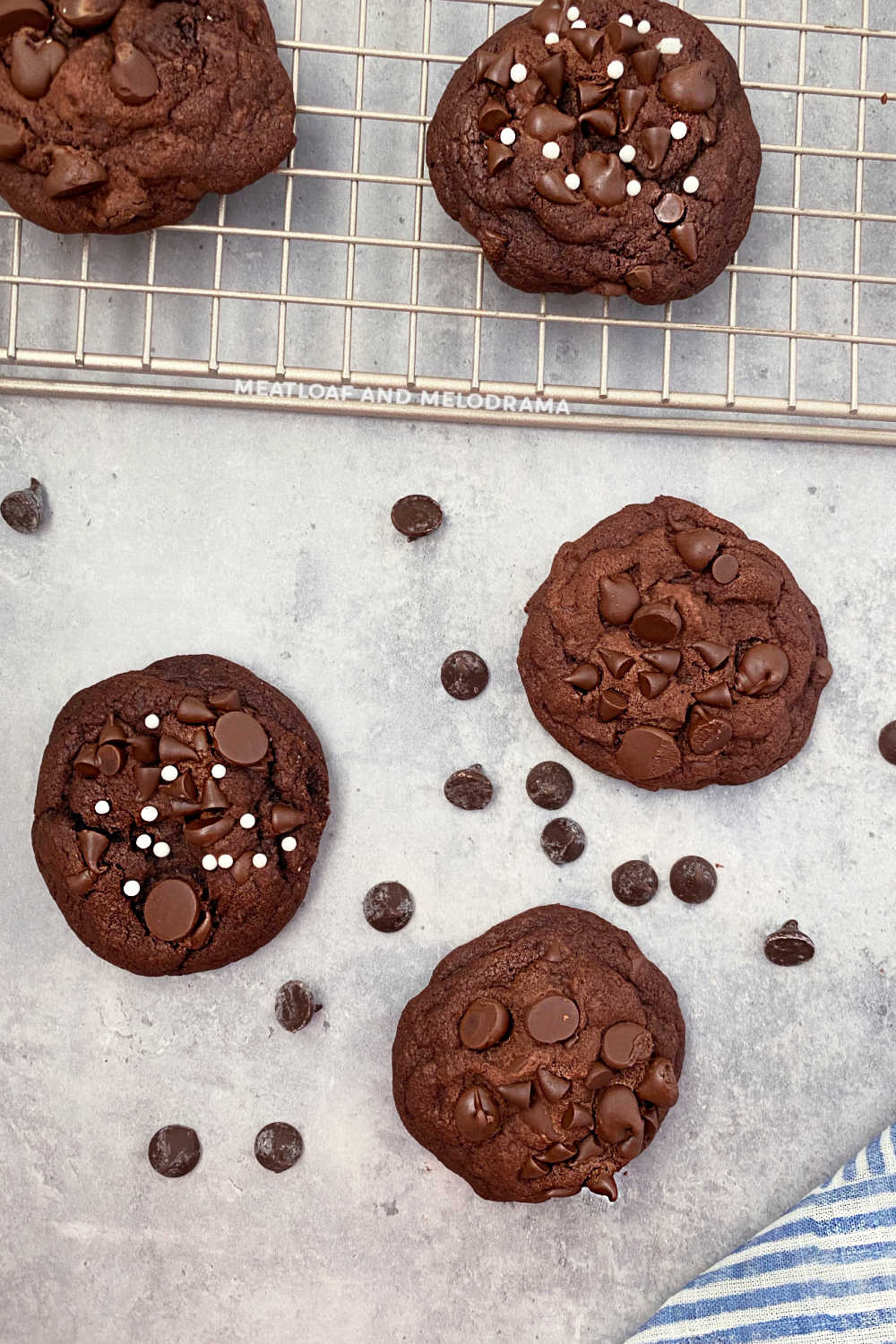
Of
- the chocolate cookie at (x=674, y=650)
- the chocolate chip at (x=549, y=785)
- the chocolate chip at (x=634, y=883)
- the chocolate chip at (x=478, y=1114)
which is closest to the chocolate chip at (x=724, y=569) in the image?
the chocolate cookie at (x=674, y=650)

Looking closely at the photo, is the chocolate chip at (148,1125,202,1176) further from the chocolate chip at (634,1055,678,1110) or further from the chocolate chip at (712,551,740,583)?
the chocolate chip at (712,551,740,583)

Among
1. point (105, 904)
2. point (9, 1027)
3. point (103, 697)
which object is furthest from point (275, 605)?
point (9, 1027)

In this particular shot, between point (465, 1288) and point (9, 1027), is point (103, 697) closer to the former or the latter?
point (9, 1027)

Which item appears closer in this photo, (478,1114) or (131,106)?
(131,106)

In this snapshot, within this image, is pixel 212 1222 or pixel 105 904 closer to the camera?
pixel 105 904

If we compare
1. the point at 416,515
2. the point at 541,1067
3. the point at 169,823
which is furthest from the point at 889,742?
the point at 169,823

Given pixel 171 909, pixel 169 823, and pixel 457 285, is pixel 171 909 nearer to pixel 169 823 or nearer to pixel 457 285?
pixel 169 823

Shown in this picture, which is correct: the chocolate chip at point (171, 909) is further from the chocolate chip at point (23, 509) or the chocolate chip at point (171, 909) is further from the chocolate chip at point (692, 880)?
the chocolate chip at point (692, 880)
